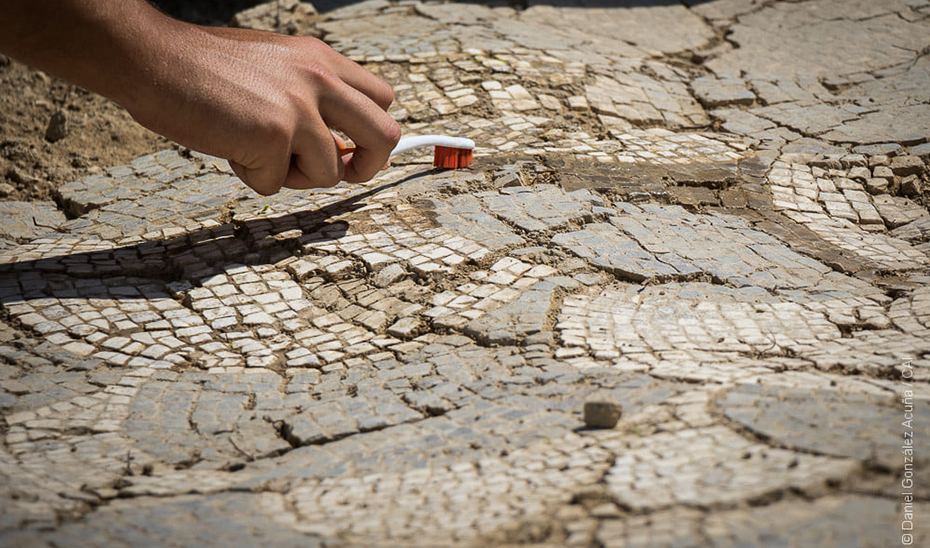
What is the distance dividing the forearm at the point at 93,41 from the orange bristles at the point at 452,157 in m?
1.46

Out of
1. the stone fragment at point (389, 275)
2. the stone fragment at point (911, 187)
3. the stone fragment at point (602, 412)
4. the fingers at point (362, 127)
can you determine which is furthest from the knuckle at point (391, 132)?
the stone fragment at point (911, 187)

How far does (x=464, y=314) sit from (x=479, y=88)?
2.25 metres

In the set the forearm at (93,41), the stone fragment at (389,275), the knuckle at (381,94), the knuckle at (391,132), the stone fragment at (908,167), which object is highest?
the forearm at (93,41)

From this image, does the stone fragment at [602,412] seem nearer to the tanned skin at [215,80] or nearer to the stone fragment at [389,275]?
the stone fragment at [389,275]

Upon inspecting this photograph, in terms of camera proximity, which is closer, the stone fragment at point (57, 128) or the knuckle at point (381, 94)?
the knuckle at point (381, 94)

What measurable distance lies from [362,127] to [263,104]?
1.50ft

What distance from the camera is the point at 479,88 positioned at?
463cm

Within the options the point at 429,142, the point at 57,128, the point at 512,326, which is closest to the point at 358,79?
the point at 429,142

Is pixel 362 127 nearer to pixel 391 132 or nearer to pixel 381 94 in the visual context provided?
pixel 391 132

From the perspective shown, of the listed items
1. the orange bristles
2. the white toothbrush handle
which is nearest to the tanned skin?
the white toothbrush handle

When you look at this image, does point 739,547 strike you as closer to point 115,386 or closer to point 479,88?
point 115,386

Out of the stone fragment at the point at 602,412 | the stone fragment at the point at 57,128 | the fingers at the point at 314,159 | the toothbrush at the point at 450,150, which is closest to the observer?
the stone fragment at the point at 602,412

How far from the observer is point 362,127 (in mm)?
3135

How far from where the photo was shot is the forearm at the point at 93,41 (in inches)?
101
